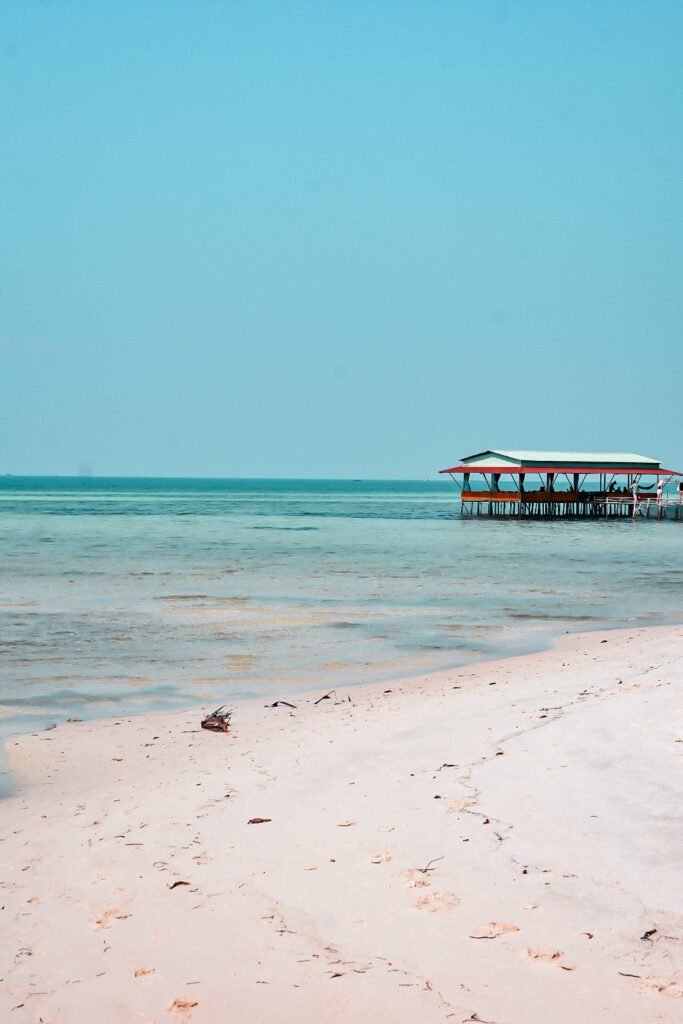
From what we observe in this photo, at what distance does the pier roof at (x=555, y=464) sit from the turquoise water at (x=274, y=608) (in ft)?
53.6

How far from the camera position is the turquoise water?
13.5 meters

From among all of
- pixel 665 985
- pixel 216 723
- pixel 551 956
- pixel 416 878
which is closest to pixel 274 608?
pixel 216 723

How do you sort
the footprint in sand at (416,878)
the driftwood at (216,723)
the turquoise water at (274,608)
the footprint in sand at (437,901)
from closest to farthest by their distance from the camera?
→ the footprint in sand at (437,901) < the footprint in sand at (416,878) < the driftwood at (216,723) < the turquoise water at (274,608)

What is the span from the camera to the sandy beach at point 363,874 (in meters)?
4.36

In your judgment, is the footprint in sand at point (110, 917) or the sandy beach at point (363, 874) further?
the footprint in sand at point (110, 917)

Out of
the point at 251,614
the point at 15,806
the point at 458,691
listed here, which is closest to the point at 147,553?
the point at 251,614

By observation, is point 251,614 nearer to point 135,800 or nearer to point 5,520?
point 135,800

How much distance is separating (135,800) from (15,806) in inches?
39.2

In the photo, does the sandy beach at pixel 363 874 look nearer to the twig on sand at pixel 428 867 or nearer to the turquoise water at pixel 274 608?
the twig on sand at pixel 428 867

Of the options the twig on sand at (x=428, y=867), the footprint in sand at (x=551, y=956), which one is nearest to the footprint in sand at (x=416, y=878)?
the twig on sand at (x=428, y=867)

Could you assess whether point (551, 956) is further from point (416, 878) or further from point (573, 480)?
point (573, 480)

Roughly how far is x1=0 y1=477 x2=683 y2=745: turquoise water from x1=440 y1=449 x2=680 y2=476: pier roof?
16336mm

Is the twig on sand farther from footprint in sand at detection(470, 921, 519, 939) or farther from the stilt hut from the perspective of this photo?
the stilt hut

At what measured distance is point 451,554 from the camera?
131 feet
